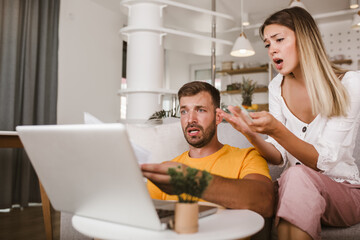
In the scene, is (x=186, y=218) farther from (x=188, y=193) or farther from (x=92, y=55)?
(x=92, y=55)

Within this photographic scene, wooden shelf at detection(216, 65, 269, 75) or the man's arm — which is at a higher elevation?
wooden shelf at detection(216, 65, 269, 75)

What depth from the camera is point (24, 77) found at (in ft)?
11.6

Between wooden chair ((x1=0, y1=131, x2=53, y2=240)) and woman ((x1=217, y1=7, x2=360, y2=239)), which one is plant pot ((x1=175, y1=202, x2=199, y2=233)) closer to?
woman ((x1=217, y1=7, x2=360, y2=239))

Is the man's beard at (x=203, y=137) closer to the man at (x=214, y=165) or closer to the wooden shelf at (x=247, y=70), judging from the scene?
the man at (x=214, y=165)

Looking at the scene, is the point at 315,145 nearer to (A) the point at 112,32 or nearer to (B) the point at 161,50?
(B) the point at 161,50

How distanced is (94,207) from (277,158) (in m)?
0.83

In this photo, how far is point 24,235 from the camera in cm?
228

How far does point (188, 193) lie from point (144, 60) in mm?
3039

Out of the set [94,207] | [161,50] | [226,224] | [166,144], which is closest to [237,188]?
[226,224]

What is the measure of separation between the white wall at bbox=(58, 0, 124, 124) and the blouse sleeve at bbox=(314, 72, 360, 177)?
3655 mm

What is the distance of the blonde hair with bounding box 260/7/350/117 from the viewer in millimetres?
1259

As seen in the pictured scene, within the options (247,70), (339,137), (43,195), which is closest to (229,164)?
(339,137)

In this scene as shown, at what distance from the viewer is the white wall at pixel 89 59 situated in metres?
4.35

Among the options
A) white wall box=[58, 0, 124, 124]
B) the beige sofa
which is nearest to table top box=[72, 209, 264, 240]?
the beige sofa
